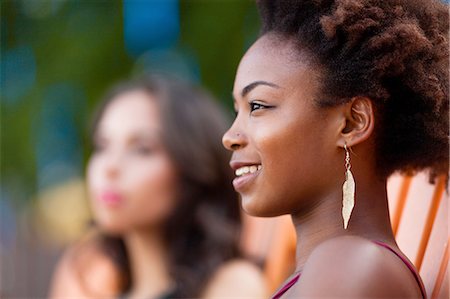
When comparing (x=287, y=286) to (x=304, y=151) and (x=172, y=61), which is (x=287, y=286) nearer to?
(x=304, y=151)

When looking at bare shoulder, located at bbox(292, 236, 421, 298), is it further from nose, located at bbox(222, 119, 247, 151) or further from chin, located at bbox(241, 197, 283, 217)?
nose, located at bbox(222, 119, 247, 151)

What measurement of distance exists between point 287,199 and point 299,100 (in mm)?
198

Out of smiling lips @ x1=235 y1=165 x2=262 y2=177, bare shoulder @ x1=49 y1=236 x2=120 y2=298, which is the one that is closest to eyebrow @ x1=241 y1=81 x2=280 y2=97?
smiling lips @ x1=235 y1=165 x2=262 y2=177

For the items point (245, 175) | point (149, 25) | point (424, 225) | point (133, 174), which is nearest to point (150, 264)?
point (133, 174)

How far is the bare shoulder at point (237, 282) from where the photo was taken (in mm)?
3836

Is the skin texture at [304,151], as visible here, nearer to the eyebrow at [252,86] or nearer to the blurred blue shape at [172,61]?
the eyebrow at [252,86]

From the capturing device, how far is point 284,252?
3791 millimetres

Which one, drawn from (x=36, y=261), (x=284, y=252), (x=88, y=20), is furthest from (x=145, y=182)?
(x=36, y=261)

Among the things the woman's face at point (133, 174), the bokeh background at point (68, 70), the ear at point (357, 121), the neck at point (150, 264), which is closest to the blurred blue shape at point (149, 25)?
the bokeh background at point (68, 70)

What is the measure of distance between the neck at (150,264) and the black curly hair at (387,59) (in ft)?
6.50

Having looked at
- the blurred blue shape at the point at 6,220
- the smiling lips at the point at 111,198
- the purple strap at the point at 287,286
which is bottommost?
the blurred blue shape at the point at 6,220

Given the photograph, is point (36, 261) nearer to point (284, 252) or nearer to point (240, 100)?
point (284, 252)

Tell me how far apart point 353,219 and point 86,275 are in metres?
2.65

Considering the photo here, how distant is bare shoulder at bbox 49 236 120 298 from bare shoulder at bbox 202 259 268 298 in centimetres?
44
